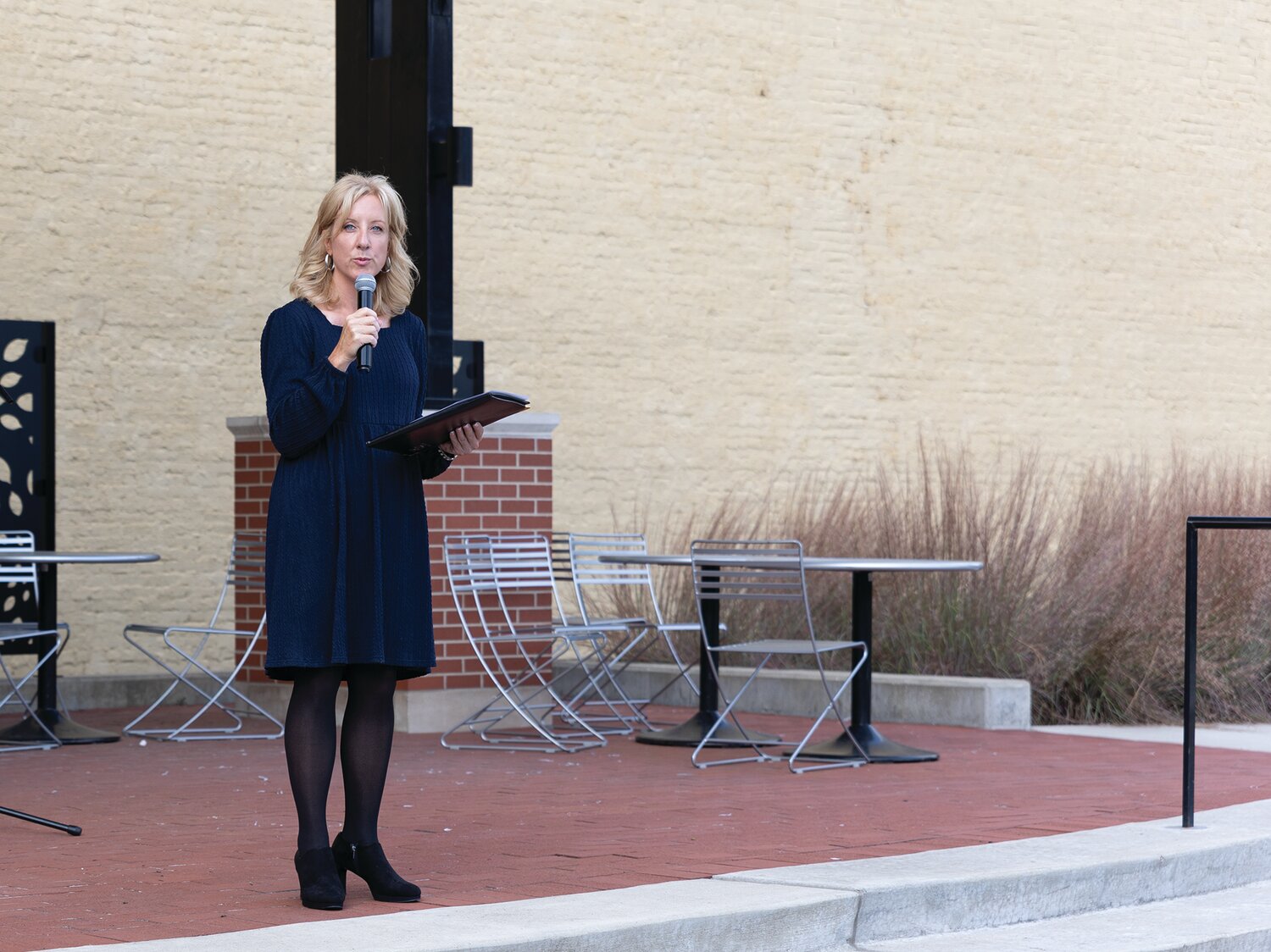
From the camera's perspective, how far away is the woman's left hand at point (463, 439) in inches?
170

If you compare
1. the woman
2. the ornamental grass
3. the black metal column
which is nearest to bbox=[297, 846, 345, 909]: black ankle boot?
the woman

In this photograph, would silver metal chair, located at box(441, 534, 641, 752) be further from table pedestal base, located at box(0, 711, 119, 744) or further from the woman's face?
the woman's face

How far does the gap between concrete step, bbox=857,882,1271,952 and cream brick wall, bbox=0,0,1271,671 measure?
24.9 ft

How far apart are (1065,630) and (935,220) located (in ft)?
22.7

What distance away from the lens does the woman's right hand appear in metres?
4.13

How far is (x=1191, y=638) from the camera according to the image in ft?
19.0

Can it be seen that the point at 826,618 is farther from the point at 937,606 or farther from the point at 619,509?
the point at 619,509

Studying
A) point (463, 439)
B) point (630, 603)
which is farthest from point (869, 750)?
point (463, 439)

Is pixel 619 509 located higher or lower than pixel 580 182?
lower

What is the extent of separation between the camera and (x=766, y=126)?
48.1 feet

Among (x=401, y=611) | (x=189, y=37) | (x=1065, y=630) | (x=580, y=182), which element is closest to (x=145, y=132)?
(x=189, y=37)

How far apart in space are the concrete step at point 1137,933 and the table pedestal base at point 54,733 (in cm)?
484

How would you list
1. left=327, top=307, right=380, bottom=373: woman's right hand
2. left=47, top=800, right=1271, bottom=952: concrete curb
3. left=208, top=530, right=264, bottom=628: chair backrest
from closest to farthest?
left=47, top=800, right=1271, bottom=952: concrete curb < left=327, top=307, right=380, bottom=373: woman's right hand < left=208, top=530, right=264, bottom=628: chair backrest

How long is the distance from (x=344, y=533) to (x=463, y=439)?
333 mm
